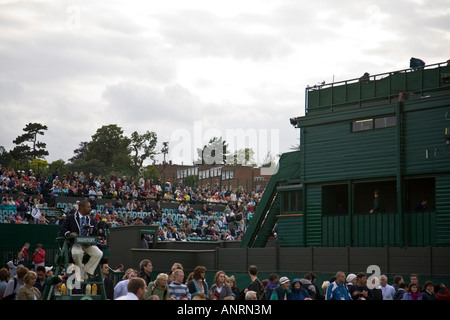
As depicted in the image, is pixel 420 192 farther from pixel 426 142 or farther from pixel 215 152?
pixel 215 152

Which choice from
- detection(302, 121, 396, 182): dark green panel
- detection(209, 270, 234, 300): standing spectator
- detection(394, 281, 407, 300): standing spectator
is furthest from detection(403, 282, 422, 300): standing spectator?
detection(302, 121, 396, 182): dark green panel

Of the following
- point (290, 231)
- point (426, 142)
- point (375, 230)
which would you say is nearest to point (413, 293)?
point (426, 142)

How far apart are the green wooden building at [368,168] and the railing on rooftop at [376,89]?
0.04 meters

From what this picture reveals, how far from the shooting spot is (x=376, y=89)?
→ 3098cm

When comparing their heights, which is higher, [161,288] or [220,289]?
[161,288]

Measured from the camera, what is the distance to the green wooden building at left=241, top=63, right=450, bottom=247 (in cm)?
2867

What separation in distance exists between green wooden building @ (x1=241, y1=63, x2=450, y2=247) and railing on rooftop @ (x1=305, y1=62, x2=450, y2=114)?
42 mm

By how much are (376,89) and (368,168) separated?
11.5 ft

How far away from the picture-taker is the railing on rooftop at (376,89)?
29.2 meters

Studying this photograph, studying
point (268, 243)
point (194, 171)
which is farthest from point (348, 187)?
point (194, 171)

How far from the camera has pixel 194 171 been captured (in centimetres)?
11262
